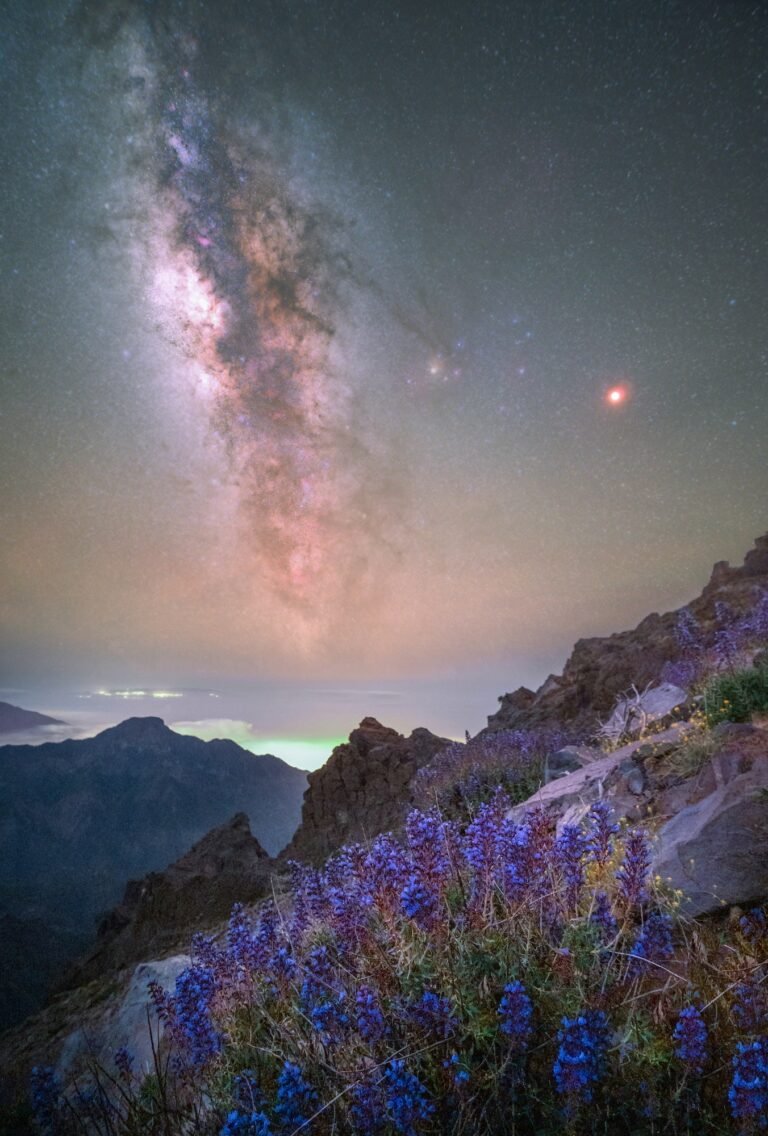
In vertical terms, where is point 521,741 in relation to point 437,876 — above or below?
above

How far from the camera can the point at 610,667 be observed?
2145 cm

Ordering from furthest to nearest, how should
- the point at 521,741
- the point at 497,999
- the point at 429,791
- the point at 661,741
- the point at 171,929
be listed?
the point at 171,929, the point at 521,741, the point at 429,791, the point at 661,741, the point at 497,999

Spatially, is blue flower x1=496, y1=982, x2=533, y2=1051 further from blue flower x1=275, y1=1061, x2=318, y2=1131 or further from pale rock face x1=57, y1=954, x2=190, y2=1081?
pale rock face x1=57, y1=954, x2=190, y2=1081

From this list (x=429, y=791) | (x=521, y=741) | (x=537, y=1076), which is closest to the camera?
(x=537, y=1076)

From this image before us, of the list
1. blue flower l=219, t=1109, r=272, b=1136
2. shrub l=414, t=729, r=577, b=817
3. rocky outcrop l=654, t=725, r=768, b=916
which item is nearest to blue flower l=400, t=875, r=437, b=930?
blue flower l=219, t=1109, r=272, b=1136

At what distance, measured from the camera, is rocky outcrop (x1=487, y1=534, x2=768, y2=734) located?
20.2m

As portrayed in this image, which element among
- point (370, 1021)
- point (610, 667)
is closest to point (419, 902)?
point (370, 1021)

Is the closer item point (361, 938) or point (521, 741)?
point (361, 938)

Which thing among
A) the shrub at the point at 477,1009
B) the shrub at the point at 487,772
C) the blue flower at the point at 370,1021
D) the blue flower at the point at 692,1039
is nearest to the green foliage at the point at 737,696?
the shrub at the point at 477,1009

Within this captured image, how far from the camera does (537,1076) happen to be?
249cm

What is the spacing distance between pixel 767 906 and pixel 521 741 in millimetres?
11292

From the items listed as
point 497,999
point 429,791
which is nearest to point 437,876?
point 497,999

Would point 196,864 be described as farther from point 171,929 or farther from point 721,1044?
point 721,1044

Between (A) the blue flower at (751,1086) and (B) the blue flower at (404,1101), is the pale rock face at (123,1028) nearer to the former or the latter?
(B) the blue flower at (404,1101)
